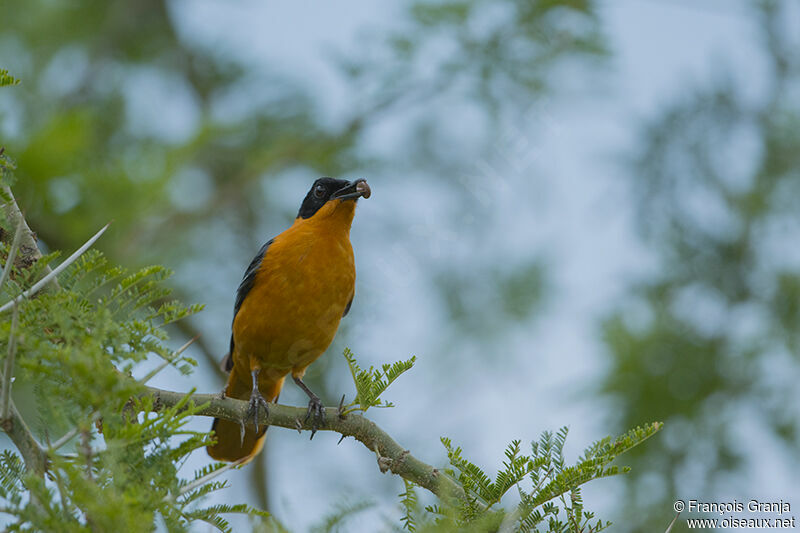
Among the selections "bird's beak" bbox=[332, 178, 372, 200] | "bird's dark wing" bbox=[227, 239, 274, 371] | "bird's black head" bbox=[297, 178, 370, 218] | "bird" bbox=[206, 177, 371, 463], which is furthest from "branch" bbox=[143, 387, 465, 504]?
"bird's black head" bbox=[297, 178, 370, 218]

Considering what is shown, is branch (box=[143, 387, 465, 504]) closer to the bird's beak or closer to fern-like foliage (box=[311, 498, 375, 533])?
fern-like foliage (box=[311, 498, 375, 533])

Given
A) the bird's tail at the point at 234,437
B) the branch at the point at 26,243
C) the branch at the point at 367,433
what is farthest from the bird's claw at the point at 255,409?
the bird's tail at the point at 234,437

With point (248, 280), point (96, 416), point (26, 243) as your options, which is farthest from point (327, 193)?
point (96, 416)

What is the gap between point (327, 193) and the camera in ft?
17.8

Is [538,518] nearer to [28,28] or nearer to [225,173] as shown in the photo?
[225,173]

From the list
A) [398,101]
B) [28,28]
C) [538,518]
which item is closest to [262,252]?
[538,518]

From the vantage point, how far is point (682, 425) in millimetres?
7520

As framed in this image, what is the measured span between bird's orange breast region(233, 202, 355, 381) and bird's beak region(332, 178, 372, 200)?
0.60 feet

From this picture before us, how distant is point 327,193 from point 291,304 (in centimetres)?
100

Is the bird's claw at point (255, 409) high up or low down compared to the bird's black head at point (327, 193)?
down

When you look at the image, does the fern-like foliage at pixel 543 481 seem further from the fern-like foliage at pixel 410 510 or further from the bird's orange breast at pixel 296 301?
the bird's orange breast at pixel 296 301

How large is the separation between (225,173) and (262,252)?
177 inches

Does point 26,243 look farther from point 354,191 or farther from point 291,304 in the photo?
point 354,191

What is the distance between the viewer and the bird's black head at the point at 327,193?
5.17 m
